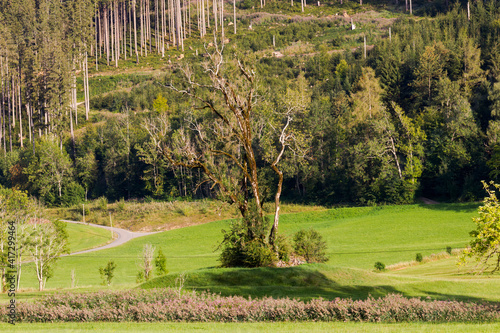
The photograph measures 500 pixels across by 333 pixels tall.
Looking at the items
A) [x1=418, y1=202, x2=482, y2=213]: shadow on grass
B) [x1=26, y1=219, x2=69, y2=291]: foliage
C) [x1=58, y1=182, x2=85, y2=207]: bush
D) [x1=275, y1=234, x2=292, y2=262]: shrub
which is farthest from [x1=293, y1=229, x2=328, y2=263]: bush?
[x1=58, y1=182, x2=85, y2=207]: bush

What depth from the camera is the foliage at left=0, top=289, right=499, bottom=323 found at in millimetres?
13672

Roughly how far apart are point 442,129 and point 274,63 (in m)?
51.0

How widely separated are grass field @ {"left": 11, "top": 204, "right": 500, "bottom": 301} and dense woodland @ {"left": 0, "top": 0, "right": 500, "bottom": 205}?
17.2ft

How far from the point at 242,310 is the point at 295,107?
42.5 feet

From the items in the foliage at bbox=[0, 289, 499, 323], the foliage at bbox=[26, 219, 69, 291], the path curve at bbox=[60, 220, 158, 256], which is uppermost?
the foliage at bbox=[0, 289, 499, 323]

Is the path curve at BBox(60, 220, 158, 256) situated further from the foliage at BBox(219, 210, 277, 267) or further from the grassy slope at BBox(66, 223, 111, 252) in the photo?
the foliage at BBox(219, 210, 277, 267)

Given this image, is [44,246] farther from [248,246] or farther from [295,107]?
[295,107]

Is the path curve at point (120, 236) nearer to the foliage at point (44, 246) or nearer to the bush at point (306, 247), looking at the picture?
the foliage at point (44, 246)

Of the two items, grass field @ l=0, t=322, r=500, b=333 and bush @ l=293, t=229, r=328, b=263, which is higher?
grass field @ l=0, t=322, r=500, b=333

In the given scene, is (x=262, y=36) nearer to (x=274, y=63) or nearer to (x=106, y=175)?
(x=274, y=63)

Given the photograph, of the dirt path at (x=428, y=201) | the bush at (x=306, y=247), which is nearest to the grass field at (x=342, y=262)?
the bush at (x=306, y=247)

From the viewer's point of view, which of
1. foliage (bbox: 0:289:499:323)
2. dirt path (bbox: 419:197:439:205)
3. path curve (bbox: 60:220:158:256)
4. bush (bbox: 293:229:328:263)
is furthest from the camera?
dirt path (bbox: 419:197:439:205)

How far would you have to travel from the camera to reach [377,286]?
18.2m

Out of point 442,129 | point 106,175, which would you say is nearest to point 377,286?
point 442,129
